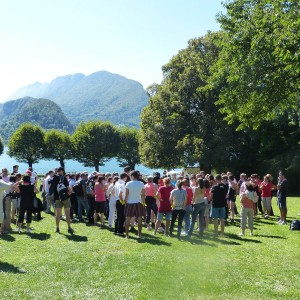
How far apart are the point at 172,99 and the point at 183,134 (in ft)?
12.1

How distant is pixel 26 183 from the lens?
12672 mm

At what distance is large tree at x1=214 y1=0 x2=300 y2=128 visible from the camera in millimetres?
15508

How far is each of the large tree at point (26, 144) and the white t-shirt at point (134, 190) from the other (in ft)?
215

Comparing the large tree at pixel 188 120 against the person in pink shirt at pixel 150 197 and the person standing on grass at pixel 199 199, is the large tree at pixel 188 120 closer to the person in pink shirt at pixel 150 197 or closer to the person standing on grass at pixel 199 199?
the person in pink shirt at pixel 150 197

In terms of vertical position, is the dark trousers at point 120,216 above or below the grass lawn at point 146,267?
above

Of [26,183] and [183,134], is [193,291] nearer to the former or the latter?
[26,183]

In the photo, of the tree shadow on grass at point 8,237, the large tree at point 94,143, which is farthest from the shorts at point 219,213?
the large tree at point 94,143

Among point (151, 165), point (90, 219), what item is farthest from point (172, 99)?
point (90, 219)

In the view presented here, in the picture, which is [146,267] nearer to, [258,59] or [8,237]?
[8,237]

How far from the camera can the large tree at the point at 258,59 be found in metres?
15.5

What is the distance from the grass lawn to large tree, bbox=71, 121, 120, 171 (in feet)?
201

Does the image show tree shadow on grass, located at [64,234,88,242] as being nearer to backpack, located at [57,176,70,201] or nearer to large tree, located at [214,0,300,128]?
backpack, located at [57,176,70,201]

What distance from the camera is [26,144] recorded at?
242ft

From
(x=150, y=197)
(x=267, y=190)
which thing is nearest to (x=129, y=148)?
(x=267, y=190)
